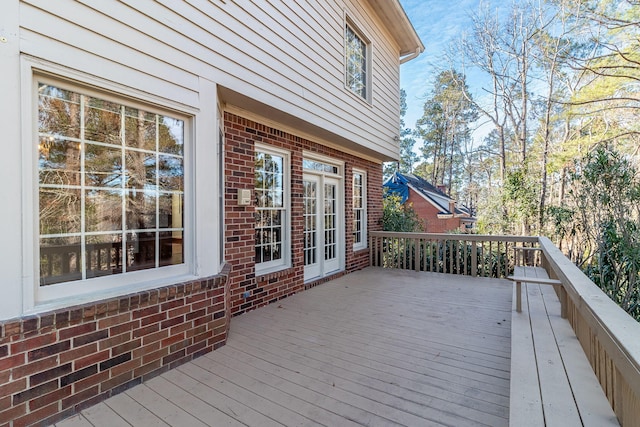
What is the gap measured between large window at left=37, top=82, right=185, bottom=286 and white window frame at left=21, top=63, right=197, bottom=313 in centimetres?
4

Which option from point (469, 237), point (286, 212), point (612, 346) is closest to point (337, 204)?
point (286, 212)

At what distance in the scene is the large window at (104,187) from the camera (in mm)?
2012

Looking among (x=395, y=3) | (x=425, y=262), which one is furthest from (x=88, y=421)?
(x=395, y=3)

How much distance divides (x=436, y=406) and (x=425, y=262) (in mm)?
4709

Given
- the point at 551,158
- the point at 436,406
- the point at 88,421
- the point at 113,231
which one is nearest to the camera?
the point at 88,421

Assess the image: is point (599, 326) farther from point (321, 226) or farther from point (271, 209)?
point (321, 226)

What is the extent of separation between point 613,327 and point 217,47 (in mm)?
3420

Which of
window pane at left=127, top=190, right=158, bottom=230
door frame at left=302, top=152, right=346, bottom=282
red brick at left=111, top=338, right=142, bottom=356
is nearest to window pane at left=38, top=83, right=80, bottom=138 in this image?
window pane at left=127, top=190, right=158, bottom=230

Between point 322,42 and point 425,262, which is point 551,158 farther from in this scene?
Answer: point 322,42

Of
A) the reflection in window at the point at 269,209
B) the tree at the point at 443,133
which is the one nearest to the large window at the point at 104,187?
the reflection in window at the point at 269,209

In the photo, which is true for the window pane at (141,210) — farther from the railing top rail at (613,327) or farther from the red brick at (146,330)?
the railing top rail at (613,327)

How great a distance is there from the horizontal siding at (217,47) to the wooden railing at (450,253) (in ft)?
7.75

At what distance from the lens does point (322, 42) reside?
4699 mm

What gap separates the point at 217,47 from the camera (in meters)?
3.00
